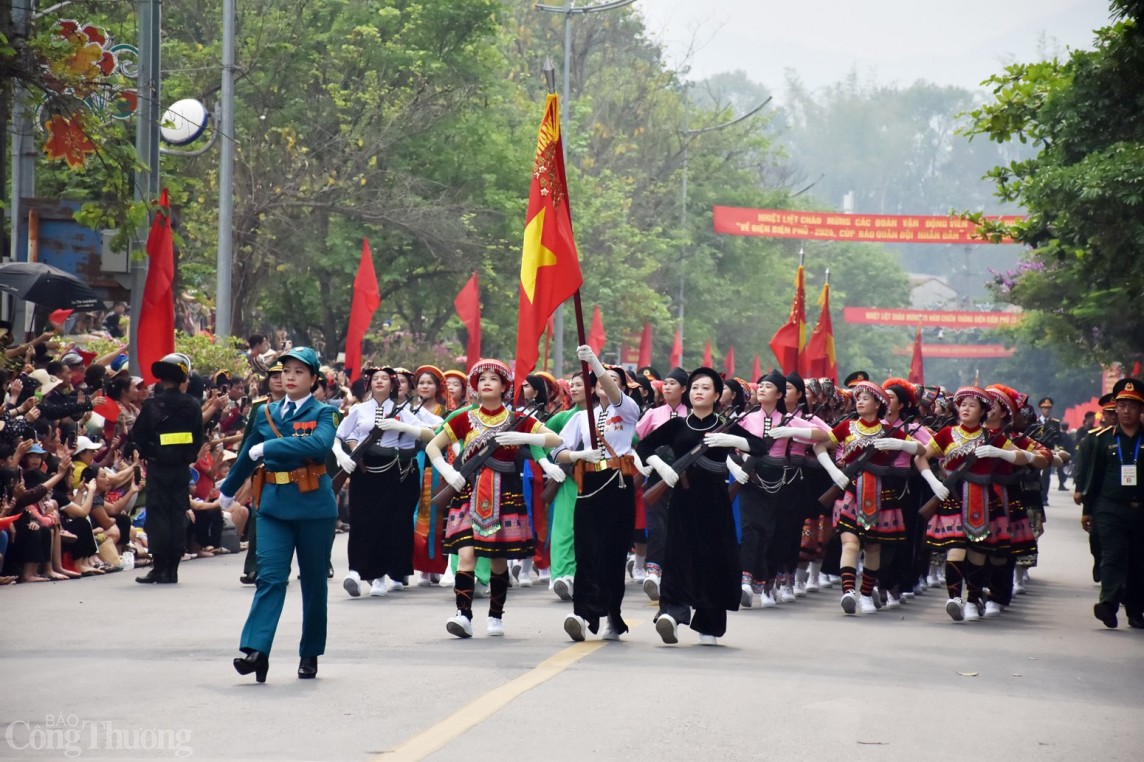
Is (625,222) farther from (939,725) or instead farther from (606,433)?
(939,725)

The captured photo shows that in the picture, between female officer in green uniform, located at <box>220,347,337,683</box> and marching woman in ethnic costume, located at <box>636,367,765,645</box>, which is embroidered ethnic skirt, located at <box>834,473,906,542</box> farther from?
female officer in green uniform, located at <box>220,347,337,683</box>

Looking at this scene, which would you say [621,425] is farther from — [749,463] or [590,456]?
[749,463]

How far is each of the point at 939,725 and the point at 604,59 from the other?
5358cm

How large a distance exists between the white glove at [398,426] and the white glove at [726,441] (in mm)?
3520

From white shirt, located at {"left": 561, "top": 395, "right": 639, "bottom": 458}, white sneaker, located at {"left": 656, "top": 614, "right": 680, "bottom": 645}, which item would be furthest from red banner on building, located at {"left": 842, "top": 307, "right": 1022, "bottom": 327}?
white sneaker, located at {"left": 656, "top": 614, "right": 680, "bottom": 645}

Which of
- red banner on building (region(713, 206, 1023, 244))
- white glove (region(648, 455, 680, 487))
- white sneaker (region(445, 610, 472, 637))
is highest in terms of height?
red banner on building (region(713, 206, 1023, 244))

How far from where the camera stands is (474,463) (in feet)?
40.6

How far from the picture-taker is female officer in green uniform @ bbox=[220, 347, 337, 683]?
9.91 metres

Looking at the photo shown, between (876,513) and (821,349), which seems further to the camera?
(821,349)

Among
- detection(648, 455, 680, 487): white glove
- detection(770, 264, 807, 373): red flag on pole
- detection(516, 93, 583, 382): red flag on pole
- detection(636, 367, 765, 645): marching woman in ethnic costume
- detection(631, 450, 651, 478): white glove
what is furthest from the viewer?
detection(770, 264, 807, 373): red flag on pole

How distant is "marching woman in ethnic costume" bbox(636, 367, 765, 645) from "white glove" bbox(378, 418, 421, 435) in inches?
120

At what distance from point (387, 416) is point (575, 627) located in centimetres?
394

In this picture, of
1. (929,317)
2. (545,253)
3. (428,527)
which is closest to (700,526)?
(545,253)

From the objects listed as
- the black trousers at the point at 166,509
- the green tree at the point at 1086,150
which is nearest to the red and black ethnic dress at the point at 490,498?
the black trousers at the point at 166,509
